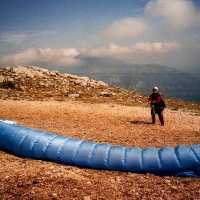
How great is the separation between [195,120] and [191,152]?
1326cm

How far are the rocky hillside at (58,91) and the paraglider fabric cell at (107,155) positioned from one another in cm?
2116

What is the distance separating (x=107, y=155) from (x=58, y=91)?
99.8 feet

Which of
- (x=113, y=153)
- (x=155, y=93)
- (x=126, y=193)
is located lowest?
(x=126, y=193)

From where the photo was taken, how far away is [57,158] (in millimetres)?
10203

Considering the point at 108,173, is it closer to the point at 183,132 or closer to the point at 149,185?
the point at 149,185

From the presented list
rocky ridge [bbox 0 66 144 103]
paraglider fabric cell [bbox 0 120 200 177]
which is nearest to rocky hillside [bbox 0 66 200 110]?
rocky ridge [bbox 0 66 144 103]

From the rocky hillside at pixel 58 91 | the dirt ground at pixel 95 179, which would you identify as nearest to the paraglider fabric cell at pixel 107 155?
the dirt ground at pixel 95 179

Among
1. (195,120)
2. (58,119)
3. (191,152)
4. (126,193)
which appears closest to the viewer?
(126,193)

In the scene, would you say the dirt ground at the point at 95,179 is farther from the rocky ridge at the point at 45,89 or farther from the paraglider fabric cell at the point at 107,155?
the rocky ridge at the point at 45,89

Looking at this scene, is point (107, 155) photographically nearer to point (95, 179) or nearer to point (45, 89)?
point (95, 179)

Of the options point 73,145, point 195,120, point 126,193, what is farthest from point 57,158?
point 195,120

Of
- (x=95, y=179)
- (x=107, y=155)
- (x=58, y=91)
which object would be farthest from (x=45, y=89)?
(x=95, y=179)

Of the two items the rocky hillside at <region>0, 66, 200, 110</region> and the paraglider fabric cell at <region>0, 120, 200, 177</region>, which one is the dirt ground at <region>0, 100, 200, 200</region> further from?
the rocky hillside at <region>0, 66, 200, 110</region>

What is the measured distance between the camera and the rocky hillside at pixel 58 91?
33.7 m
